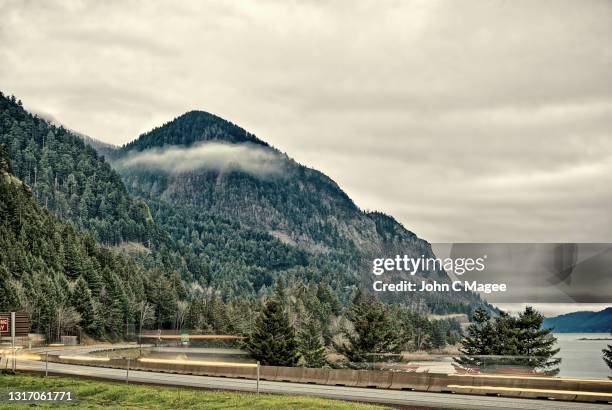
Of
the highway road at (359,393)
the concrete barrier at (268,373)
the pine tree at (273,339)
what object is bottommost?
the highway road at (359,393)

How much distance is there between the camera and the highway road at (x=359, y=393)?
150 ft

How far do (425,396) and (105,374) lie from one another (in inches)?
1399

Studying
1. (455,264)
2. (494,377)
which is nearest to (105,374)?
(455,264)

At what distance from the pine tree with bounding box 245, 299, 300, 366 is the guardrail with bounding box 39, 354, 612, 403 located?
136ft

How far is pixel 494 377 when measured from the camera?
5394 cm

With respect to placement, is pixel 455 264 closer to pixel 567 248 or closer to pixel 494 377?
pixel 567 248

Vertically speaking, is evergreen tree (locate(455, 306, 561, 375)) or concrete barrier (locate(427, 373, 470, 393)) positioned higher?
evergreen tree (locate(455, 306, 561, 375))

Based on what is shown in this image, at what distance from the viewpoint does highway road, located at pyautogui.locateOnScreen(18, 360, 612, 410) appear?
45781 mm

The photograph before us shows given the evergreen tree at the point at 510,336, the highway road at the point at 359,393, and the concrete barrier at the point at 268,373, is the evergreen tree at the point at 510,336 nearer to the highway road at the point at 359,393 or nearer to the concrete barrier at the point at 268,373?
the concrete barrier at the point at 268,373

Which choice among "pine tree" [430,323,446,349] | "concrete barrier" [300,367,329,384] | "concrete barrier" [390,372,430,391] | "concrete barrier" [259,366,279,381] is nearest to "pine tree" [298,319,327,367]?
"pine tree" [430,323,446,349]

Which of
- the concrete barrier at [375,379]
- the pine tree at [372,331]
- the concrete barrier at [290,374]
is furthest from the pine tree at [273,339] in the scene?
the concrete barrier at [375,379]

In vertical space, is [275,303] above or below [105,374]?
above

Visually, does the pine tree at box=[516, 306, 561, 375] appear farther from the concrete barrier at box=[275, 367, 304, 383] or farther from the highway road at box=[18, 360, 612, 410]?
the highway road at box=[18, 360, 612, 410]

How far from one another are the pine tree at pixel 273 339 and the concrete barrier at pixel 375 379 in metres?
58.7
